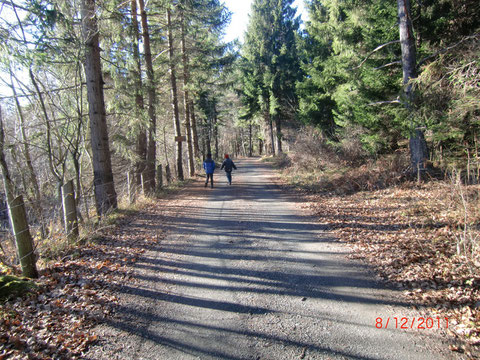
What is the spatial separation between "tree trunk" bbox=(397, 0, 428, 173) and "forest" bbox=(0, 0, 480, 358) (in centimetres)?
4

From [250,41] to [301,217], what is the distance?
2471cm

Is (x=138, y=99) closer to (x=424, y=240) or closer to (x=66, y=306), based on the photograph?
(x=66, y=306)

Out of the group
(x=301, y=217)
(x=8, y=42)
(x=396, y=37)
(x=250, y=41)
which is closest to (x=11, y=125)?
(x=8, y=42)

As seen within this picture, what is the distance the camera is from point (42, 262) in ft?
16.5

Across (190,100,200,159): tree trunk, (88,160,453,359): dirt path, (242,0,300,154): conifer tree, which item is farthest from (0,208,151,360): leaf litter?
(242,0,300,154): conifer tree

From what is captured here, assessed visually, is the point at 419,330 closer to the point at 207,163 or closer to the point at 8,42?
the point at 8,42

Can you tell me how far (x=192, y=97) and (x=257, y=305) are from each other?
18.0 metres

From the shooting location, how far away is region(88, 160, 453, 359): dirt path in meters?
2.84

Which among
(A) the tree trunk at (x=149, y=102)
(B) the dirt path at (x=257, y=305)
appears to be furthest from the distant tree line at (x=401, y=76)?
(A) the tree trunk at (x=149, y=102)

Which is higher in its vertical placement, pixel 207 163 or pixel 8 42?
pixel 8 42

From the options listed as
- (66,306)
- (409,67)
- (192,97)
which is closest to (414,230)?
(409,67)
